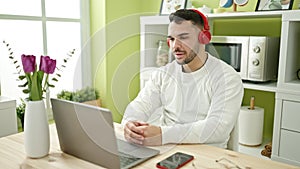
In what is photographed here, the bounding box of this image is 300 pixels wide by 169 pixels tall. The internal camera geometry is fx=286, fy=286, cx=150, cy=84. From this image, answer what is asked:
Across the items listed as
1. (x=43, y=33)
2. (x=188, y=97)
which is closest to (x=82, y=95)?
(x=43, y=33)

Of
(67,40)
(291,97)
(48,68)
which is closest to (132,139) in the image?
(48,68)

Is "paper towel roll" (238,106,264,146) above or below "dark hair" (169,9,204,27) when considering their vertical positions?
below

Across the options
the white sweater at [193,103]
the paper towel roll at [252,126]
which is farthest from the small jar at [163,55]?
the paper towel roll at [252,126]

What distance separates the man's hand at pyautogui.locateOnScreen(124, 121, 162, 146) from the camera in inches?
45.0

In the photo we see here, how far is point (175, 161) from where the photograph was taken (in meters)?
0.98

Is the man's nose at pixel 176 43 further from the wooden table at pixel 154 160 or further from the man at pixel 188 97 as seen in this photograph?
the wooden table at pixel 154 160

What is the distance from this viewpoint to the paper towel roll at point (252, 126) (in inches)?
86.6

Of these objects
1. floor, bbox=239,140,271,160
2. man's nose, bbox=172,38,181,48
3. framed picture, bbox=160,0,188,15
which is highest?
framed picture, bbox=160,0,188,15

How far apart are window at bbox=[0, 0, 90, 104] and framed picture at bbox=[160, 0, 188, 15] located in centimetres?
76

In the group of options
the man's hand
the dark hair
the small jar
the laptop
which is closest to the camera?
the laptop

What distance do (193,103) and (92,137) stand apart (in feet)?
2.21

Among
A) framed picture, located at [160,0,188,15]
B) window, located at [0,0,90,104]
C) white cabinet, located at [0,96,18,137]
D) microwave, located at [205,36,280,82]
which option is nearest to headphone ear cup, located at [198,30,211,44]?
microwave, located at [205,36,280,82]

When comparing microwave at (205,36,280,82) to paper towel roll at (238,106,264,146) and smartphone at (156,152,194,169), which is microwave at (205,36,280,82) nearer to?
paper towel roll at (238,106,264,146)

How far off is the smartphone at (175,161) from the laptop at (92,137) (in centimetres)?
7
